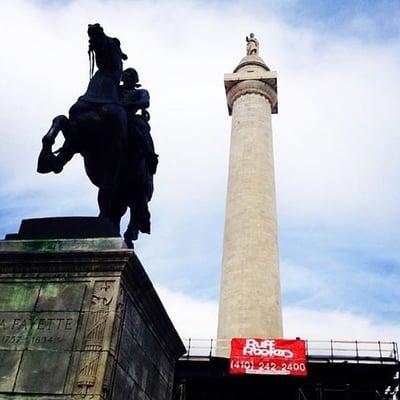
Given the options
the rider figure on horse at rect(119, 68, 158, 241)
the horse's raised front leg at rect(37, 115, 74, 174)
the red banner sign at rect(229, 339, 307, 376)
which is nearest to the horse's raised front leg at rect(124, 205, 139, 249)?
the rider figure on horse at rect(119, 68, 158, 241)

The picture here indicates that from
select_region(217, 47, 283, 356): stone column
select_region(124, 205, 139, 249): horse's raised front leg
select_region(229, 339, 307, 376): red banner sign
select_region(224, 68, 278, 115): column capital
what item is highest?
select_region(224, 68, 278, 115): column capital

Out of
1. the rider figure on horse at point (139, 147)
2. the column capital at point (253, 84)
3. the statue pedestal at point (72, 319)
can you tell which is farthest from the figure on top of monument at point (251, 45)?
the statue pedestal at point (72, 319)

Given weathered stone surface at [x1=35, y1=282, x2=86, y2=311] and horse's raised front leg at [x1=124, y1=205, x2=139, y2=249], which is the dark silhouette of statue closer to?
horse's raised front leg at [x1=124, y1=205, x2=139, y2=249]

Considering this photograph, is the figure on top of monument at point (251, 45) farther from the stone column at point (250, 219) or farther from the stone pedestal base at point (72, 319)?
the stone pedestal base at point (72, 319)

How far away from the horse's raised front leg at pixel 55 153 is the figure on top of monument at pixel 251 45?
3427 centimetres

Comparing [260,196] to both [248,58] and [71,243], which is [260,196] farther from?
[71,243]

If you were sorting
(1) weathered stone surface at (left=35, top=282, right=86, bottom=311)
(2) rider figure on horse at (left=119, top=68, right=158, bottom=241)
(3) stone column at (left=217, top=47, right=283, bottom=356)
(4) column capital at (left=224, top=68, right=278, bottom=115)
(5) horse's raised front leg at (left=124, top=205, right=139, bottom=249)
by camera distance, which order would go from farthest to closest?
(4) column capital at (left=224, top=68, right=278, bottom=115)
(3) stone column at (left=217, top=47, right=283, bottom=356)
(5) horse's raised front leg at (left=124, top=205, right=139, bottom=249)
(2) rider figure on horse at (left=119, top=68, right=158, bottom=241)
(1) weathered stone surface at (left=35, top=282, right=86, bottom=311)

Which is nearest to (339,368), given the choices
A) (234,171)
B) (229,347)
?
(229,347)

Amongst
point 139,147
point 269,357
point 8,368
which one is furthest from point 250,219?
point 8,368

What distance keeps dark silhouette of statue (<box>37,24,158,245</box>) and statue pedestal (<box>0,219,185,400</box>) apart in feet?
3.56

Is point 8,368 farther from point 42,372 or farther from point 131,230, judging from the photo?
point 131,230

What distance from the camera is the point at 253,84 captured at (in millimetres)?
35562

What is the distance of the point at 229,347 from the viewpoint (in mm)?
26141

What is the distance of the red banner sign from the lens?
79.5 feet
